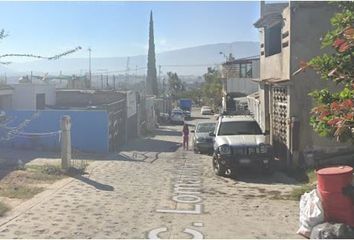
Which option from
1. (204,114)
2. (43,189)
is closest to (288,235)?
(43,189)

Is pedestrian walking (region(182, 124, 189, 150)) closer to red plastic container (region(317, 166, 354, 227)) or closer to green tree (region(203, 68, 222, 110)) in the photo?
red plastic container (region(317, 166, 354, 227))

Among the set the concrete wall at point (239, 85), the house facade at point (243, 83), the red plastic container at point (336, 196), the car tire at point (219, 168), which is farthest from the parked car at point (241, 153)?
the concrete wall at point (239, 85)

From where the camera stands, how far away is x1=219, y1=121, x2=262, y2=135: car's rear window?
16.7m

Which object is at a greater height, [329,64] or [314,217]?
[329,64]

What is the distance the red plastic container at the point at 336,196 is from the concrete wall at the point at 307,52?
26.4 feet

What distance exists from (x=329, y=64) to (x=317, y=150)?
326 inches

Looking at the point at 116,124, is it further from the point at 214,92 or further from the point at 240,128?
the point at 214,92

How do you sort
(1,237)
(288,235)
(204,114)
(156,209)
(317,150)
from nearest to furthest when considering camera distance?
(1,237)
(288,235)
(156,209)
(317,150)
(204,114)

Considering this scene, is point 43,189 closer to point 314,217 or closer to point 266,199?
point 266,199

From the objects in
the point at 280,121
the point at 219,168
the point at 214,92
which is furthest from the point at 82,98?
the point at 214,92

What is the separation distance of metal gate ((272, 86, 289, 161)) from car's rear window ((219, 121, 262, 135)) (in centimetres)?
111

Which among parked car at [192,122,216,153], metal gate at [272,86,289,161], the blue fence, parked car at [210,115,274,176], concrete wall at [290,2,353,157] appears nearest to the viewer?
parked car at [210,115,274,176]

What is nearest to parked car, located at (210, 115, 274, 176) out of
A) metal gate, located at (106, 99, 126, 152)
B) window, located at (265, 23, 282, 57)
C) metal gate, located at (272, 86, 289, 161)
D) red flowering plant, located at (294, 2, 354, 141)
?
metal gate, located at (272, 86, 289, 161)

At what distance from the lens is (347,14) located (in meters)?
8.12
